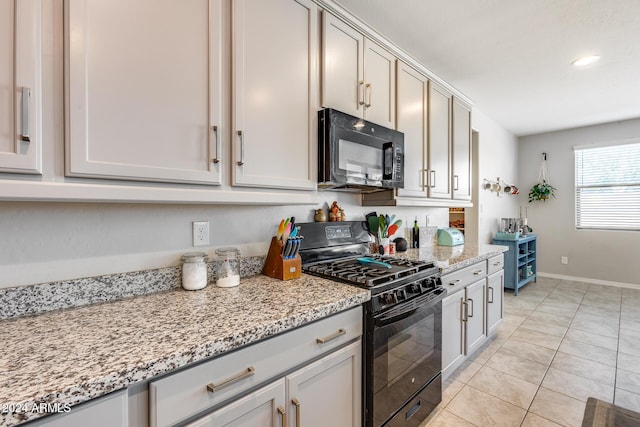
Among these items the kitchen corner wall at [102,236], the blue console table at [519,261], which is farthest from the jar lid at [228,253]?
the blue console table at [519,261]

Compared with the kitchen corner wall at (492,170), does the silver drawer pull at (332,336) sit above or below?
below

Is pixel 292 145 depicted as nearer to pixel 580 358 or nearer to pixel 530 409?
pixel 530 409

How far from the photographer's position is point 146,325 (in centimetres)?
90

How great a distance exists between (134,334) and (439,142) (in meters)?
2.50

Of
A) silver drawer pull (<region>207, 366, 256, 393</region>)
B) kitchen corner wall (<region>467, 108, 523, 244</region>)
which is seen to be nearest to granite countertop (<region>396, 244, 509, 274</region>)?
silver drawer pull (<region>207, 366, 256, 393</region>)

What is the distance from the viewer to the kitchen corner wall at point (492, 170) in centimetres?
400

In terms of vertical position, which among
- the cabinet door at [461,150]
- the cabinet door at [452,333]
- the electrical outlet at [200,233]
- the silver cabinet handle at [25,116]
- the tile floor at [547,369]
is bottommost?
the tile floor at [547,369]

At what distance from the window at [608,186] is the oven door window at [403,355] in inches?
182

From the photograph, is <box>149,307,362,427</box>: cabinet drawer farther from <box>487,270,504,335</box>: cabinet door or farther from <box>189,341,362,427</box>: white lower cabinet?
<box>487,270,504,335</box>: cabinet door

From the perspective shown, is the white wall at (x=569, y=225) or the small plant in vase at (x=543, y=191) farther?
the small plant in vase at (x=543, y=191)

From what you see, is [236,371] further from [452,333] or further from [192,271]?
[452,333]

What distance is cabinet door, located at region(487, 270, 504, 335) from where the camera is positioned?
249 centimetres

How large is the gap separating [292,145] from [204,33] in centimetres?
56

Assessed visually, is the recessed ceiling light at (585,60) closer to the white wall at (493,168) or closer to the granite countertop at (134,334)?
the white wall at (493,168)
